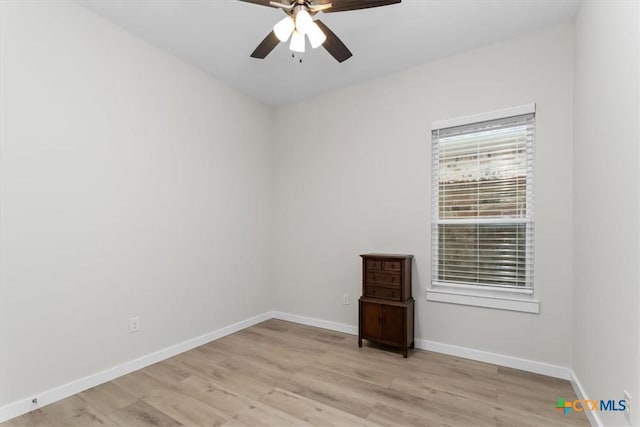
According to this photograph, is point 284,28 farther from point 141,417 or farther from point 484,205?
point 141,417

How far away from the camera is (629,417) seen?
139 cm

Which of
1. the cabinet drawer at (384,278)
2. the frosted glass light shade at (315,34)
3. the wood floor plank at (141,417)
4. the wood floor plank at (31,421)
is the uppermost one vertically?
the frosted glass light shade at (315,34)

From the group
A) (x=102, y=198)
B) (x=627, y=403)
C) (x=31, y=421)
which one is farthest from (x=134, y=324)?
(x=627, y=403)

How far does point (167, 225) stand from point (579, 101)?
144 inches

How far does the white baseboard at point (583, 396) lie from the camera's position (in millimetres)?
1847

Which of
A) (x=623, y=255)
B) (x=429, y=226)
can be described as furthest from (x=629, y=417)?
(x=429, y=226)

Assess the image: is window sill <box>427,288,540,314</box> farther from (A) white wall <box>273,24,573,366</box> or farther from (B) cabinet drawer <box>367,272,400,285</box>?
(B) cabinet drawer <box>367,272,400,285</box>

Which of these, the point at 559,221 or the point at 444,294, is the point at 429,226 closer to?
the point at 444,294

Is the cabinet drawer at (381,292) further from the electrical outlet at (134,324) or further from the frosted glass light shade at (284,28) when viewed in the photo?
the frosted glass light shade at (284,28)

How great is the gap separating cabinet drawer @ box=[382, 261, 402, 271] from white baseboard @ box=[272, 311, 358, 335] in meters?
0.94

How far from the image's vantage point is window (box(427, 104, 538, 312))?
9.04ft

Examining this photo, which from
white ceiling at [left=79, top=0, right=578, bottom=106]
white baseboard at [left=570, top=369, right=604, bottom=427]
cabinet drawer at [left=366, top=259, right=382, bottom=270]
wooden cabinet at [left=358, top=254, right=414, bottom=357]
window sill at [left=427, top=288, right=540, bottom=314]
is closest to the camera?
white baseboard at [left=570, top=369, right=604, bottom=427]

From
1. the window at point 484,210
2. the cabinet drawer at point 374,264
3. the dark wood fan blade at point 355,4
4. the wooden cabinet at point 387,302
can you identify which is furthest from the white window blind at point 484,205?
the dark wood fan blade at point 355,4

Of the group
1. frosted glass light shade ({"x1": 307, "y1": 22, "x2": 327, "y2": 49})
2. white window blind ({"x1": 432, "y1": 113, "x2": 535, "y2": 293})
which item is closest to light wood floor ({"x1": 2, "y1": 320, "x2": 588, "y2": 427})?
white window blind ({"x1": 432, "y1": 113, "x2": 535, "y2": 293})
